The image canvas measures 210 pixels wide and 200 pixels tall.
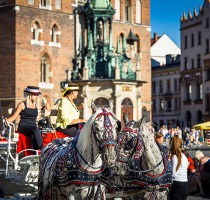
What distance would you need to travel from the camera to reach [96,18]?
127ft

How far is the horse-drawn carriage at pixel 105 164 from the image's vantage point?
23.8ft

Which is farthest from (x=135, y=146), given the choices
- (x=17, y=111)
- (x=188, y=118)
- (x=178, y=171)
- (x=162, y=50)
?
(x=162, y=50)

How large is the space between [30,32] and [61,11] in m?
2.67

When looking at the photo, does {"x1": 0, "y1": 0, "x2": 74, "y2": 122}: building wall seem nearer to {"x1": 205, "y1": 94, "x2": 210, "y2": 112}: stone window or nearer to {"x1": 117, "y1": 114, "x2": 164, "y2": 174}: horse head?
{"x1": 205, "y1": 94, "x2": 210, "y2": 112}: stone window

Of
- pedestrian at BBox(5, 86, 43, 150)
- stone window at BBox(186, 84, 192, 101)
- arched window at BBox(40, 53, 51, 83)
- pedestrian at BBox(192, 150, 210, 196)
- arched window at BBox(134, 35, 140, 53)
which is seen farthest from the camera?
stone window at BBox(186, 84, 192, 101)

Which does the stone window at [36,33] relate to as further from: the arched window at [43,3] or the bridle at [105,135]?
the bridle at [105,135]

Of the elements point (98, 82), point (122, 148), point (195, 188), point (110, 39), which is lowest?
point (195, 188)

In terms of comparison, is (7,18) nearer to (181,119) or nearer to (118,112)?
(118,112)

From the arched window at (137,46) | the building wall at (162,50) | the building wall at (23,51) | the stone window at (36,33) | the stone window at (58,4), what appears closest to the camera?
the building wall at (23,51)

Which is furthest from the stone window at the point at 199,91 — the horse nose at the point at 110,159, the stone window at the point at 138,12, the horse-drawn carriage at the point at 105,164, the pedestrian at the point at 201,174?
the horse nose at the point at 110,159

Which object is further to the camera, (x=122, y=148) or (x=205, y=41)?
(x=205, y=41)

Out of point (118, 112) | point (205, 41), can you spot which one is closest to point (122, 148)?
point (118, 112)

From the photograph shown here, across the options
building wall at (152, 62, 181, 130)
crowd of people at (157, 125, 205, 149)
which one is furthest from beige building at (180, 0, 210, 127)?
crowd of people at (157, 125, 205, 149)

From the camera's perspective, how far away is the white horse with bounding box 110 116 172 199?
7.95m
